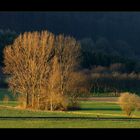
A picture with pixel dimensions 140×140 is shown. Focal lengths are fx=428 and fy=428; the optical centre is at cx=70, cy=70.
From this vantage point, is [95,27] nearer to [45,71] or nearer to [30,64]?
[30,64]

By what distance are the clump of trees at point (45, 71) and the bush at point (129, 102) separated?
5.18 m

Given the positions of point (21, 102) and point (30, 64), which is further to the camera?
point (30, 64)

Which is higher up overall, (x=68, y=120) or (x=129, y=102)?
(x=129, y=102)

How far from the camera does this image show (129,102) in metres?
29.1

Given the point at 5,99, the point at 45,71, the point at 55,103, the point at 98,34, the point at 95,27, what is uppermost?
the point at 95,27

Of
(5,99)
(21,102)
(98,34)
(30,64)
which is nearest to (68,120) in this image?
(21,102)

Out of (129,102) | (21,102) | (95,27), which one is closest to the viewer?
(129,102)

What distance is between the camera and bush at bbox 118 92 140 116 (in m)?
28.1

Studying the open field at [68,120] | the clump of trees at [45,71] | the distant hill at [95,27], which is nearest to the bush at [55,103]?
the clump of trees at [45,71]

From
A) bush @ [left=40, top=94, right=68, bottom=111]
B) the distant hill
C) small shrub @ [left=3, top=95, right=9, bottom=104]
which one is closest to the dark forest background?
the distant hill

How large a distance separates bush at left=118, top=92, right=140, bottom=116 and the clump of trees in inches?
204

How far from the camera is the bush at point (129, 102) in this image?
28.1 meters

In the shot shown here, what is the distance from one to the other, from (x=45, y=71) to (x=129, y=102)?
888 cm
